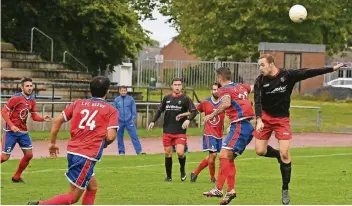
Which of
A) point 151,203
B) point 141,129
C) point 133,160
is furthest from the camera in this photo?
point 141,129

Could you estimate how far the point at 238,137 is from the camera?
1481 centimetres

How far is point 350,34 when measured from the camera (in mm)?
63969

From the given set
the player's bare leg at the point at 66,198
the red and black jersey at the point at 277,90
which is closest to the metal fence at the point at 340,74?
the red and black jersey at the point at 277,90

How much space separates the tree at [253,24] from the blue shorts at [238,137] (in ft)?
140

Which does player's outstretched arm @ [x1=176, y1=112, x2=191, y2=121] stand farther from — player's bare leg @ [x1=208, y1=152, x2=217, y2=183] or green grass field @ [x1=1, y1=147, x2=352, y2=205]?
green grass field @ [x1=1, y1=147, x2=352, y2=205]

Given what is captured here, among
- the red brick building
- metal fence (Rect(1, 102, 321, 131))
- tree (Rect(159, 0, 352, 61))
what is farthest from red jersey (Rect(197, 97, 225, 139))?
tree (Rect(159, 0, 352, 61))

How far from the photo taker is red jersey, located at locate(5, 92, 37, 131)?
17828 millimetres

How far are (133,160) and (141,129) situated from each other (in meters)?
12.5

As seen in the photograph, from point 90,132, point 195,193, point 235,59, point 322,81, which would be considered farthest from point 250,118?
point 235,59

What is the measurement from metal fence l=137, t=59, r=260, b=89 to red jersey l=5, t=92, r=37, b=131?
36.7 metres

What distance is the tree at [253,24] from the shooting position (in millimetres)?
58406

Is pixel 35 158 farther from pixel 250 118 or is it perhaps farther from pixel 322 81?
pixel 322 81

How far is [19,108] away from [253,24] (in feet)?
139

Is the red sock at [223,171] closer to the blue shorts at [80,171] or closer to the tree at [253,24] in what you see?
the blue shorts at [80,171]
